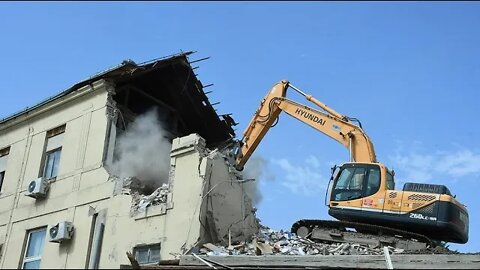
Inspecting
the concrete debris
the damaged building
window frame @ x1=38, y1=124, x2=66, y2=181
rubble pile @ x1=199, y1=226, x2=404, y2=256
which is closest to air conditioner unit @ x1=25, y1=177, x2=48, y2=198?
the damaged building

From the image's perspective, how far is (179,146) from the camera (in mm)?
16641

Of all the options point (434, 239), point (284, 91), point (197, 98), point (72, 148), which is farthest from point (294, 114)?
point (72, 148)

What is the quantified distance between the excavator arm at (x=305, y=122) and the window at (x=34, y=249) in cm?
598

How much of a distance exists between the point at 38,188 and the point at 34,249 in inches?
67.9

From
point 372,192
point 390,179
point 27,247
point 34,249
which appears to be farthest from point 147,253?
point 390,179

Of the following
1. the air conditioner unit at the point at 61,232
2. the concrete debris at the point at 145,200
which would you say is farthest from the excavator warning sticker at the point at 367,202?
the air conditioner unit at the point at 61,232

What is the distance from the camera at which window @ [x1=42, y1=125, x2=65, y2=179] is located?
1916 centimetres

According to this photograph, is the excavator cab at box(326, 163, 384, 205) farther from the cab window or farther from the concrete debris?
the concrete debris

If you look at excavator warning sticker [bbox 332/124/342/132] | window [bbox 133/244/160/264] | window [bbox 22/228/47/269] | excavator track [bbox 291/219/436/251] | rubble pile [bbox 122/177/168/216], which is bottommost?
window [bbox 133/244/160/264]

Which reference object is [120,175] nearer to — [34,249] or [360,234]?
[34,249]

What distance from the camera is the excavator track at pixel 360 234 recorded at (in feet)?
53.7

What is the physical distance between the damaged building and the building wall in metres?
0.03

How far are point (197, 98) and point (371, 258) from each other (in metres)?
10.3

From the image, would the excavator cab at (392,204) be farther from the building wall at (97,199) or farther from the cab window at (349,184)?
the building wall at (97,199)
